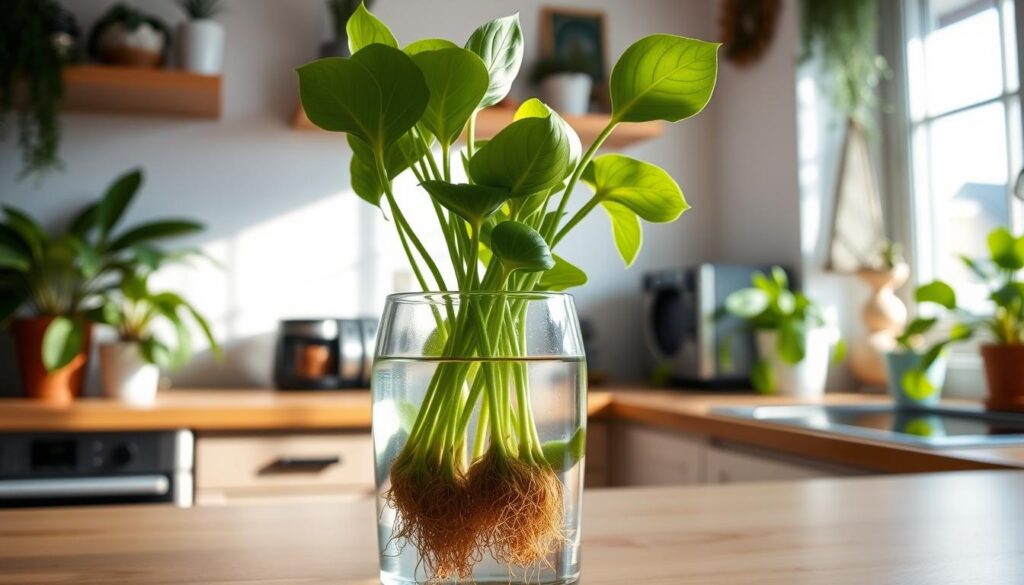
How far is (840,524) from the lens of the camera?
2.32ft

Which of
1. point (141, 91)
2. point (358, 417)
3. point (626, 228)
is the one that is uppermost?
point (141, 91)

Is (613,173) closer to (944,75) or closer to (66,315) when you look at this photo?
(66,315)

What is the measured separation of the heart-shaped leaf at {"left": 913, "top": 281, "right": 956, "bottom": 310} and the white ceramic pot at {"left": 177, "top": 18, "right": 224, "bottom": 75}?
177 cm

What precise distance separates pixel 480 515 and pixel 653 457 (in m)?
1.66

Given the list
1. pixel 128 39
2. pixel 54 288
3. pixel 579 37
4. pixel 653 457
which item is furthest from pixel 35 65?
pixel 653 457

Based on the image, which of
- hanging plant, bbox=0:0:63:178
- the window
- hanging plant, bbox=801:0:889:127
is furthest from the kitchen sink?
hanging plant, bbox=0:0:63:178

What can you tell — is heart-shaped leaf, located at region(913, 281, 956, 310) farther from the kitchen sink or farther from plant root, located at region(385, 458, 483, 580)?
plant root, located at region(385, 458, 483, 580)

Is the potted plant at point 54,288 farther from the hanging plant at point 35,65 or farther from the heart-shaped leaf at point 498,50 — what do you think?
the heart-shaped leaf at point 498,50

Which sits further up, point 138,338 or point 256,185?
point 256,185

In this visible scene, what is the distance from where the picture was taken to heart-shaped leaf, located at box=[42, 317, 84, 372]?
207 centimetres

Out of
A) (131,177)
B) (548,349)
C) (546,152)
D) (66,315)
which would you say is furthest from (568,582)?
(131,177)

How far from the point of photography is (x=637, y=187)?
0.58m

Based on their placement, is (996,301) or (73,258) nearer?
(996,301)

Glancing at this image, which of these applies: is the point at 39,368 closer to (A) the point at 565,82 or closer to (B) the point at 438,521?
(A) the point at 565,82
